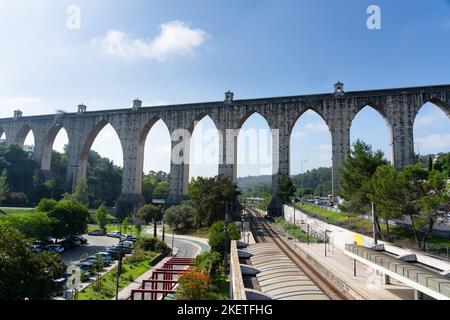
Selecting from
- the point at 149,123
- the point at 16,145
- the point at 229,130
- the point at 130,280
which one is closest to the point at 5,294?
the point at 130,280

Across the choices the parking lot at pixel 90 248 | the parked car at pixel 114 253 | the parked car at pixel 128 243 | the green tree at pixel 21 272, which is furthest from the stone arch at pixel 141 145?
the green tree at pixel 21 272

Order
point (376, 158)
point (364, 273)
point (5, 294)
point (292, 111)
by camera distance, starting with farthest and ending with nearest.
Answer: point (292, 111)
point (376, 158)
point (364, 273)
point (5, 294)

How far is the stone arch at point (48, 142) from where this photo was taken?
2071 inches

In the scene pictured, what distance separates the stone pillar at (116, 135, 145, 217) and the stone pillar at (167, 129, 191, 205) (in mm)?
5422

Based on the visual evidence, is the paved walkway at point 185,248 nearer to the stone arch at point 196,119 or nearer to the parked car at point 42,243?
the parked car at point 42,243

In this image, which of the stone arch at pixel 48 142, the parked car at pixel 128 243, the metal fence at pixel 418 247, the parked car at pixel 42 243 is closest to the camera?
the metal fence at pixel 418 247

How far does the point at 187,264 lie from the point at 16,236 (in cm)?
1246

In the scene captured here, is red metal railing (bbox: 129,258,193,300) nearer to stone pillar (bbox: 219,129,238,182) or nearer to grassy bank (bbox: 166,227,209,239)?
grassy bank (bbox: 166,227,209,239)

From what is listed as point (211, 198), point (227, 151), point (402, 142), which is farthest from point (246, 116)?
point (402, 142)

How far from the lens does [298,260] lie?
68.6 ft

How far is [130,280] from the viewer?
65.4ft

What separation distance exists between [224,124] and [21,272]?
35.7m

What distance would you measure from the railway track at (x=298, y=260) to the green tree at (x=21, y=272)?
11498 millimetres
